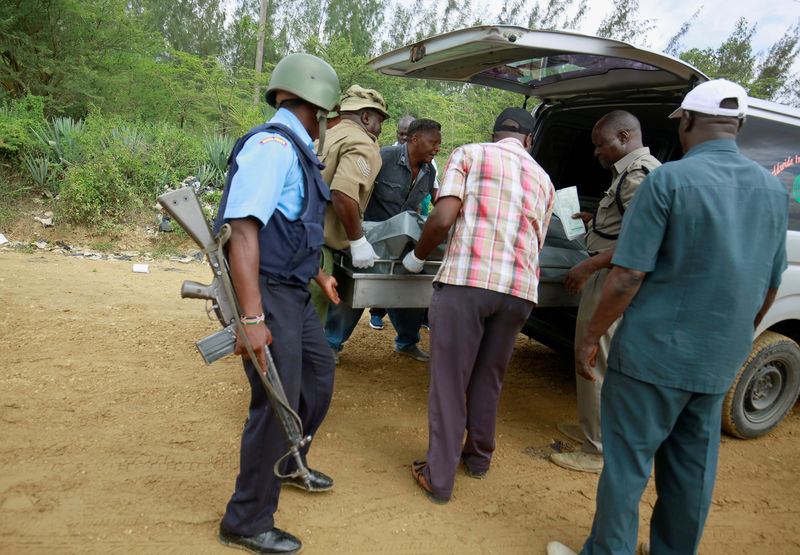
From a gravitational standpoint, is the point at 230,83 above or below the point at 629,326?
above

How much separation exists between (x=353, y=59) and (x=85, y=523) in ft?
53.1

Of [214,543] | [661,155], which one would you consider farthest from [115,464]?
[661,155]

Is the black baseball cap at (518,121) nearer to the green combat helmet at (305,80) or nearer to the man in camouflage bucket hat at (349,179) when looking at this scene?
the man in camouflage bucket hat at (349,179)

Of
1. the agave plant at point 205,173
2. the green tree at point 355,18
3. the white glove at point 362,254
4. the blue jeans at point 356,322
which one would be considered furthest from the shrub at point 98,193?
the green tree at point 355,18

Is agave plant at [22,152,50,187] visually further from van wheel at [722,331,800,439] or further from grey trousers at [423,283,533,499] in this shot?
van wheel at [722,331,800,439]

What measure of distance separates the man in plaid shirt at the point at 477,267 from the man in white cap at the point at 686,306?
59cm

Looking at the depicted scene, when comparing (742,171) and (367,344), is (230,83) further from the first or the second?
(742,171)

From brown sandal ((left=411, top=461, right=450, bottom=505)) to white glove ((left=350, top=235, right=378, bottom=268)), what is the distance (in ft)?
3.56

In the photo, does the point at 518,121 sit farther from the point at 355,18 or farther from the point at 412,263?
the point at 355,18

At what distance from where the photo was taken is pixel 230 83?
1441 cm

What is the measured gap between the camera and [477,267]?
254 centimetres

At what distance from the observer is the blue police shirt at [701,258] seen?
1.86 meters

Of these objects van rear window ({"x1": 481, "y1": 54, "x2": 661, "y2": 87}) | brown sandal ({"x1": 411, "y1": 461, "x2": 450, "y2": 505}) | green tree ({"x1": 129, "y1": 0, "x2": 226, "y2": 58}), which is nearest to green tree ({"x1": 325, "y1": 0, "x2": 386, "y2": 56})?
green tree ({"x1": 129, "y1": 0, "x2": 226, "y2": 58})

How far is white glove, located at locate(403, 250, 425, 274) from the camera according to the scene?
112 inches
